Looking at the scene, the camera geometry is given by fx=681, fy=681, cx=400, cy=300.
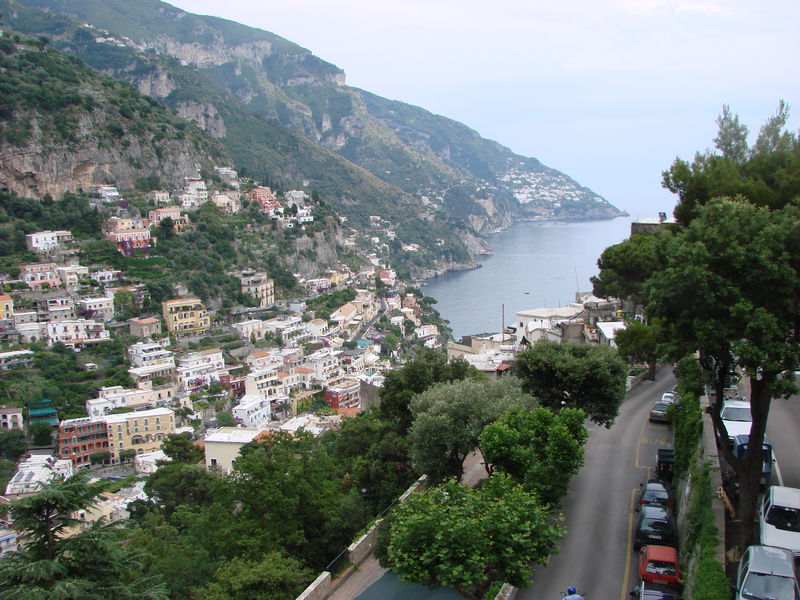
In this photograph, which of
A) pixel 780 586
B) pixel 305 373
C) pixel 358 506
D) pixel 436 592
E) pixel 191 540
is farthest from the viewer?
pixel 305 373

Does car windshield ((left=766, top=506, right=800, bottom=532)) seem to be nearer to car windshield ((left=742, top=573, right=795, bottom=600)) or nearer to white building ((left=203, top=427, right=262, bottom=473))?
car windshield ((left=742, top=573, right=795, bottom=600))

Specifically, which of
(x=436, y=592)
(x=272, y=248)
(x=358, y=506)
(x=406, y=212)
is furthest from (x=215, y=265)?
(x=406, y=212)

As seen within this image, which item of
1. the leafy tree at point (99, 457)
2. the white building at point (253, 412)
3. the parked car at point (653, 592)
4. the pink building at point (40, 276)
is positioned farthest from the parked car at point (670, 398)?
the pink building at point (40, 276)

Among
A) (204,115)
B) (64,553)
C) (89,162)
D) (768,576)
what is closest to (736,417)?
(768,576)

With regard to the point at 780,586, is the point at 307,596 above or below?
below

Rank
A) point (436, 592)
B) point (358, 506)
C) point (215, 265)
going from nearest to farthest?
1. point (436, 592)
2. point (358, 506)
3. point (215, 265)

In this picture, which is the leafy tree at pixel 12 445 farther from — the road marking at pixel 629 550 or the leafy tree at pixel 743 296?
the leafy tree at pixel 743 296

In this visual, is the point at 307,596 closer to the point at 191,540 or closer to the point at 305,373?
the point at 191,540

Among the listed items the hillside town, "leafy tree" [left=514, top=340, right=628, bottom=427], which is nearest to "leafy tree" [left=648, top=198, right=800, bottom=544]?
"leafy tree" [left=514, top=340, right=628, bottom=427]
